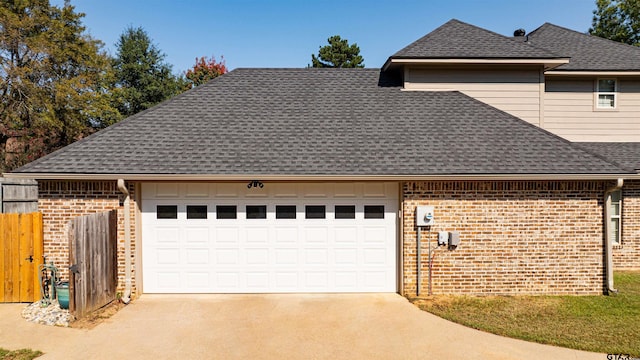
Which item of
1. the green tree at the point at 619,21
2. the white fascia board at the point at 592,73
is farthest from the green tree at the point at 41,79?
the green tree at the point at 619,21

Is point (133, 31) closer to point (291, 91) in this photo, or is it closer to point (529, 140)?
point (291, 91)

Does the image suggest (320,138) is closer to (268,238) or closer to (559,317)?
(268,238)

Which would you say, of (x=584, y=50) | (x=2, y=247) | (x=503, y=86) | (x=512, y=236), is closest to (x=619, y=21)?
(x=584, y=50)

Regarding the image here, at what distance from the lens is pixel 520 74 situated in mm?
10922

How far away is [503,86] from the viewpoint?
1096 cm

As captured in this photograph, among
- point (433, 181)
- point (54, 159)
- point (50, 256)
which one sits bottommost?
point (50, 256)

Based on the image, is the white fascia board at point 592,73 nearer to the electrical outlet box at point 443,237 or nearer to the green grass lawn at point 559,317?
the green grass lawn at point 559,317

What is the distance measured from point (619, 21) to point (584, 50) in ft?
56.3

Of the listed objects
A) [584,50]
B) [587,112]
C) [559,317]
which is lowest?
[559,317]

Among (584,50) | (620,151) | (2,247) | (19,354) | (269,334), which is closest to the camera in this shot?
(19,354)

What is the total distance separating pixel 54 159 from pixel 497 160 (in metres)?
10.5

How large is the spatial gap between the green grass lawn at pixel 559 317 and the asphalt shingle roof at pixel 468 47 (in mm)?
Answer: 7040

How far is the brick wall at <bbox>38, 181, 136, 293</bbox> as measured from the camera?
7973mm

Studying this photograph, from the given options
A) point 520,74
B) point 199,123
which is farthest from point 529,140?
point 199,123
